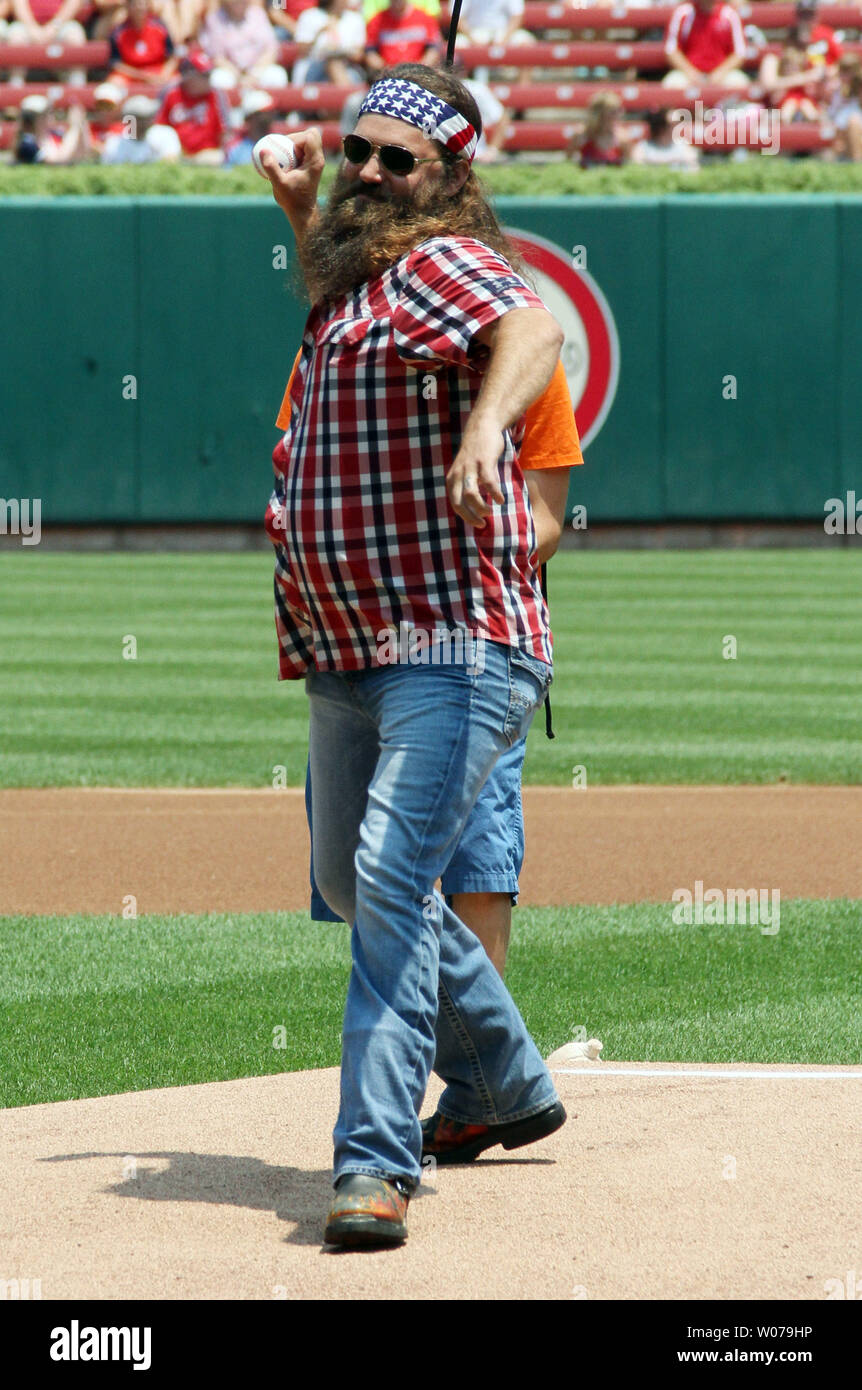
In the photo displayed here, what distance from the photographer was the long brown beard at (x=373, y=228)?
3484mm

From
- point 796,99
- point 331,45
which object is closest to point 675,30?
point 796,99

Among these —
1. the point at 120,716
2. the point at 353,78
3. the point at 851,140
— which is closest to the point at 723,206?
the point at 851,140

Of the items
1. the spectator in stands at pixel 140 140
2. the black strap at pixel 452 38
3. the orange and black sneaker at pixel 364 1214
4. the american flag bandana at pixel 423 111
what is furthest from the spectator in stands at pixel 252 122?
the orange and black sneaker at pixel 364 1214

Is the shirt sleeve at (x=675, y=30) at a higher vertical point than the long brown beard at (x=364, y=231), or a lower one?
higher

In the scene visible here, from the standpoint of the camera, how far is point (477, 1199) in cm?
370

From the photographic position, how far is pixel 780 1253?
329 centimetres

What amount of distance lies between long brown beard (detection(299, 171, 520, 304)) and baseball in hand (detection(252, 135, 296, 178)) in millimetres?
221

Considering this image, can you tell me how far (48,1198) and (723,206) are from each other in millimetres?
16832

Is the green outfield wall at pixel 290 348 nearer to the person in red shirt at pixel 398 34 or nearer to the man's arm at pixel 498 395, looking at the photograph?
the person in red shirt at pixel 398 34

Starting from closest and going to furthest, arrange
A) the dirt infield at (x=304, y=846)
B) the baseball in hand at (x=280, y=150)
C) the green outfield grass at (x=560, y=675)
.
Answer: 1. the baseball in hand at (x=280, y=150)
2. the dirt infield at (x=304, y=846)
3. the green outfield grass at (x=560, y=675)

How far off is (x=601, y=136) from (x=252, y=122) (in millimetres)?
3460

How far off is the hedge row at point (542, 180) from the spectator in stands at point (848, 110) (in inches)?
38.3

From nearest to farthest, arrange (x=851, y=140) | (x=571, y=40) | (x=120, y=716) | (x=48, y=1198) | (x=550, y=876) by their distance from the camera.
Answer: (x=48, y=1198), (x=550, y=876), (x=120, y=716), (x=851, y=140), (x=571, y=40)
